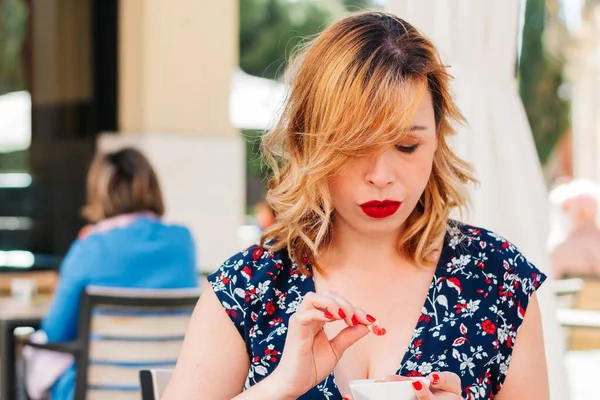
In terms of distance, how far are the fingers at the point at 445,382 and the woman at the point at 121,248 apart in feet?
7.65

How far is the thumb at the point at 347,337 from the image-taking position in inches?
58.0

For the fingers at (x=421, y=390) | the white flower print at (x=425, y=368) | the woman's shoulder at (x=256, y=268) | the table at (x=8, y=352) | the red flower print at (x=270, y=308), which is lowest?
the table at (x=8, y=352)

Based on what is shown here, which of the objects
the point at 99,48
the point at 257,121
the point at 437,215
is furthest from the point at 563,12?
the point at 437,215

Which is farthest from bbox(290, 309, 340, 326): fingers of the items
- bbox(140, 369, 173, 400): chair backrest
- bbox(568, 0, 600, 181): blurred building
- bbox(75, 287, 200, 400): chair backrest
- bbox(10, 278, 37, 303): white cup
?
bbox(568, 0, 600, 181): blurred building

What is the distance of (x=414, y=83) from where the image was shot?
1.62 meters

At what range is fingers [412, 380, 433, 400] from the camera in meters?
1.31

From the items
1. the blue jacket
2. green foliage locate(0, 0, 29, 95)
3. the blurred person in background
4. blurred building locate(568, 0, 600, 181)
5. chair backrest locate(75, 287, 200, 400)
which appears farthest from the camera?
blurred building locate(568, 0, 600, 181)

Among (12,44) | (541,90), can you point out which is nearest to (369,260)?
(12,44)

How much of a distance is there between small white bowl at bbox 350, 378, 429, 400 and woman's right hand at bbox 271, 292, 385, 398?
0.14 meters

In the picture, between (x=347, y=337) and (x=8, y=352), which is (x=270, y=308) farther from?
(x=8, y=352)

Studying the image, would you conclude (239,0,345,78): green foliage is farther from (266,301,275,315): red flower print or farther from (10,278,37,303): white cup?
(266,301,275,315): red flower print

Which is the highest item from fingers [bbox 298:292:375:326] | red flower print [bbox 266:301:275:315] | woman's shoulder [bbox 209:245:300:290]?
woman's shoulder [bbox 209:245:300:290]

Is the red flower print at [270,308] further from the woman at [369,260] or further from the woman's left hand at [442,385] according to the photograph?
the woman's left hand at [442,385]

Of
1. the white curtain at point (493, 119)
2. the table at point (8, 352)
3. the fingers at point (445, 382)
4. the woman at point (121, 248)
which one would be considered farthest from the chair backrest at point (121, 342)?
the fingers at point (445, 382)
